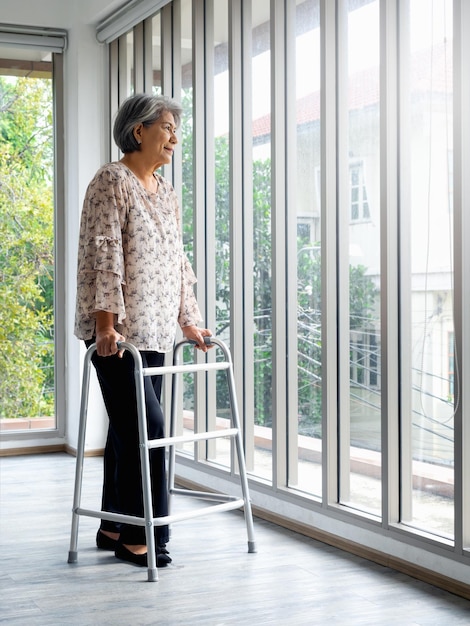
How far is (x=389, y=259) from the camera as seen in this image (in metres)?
2.83

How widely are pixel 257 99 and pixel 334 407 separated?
1302 millimetres

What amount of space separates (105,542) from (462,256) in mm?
1508

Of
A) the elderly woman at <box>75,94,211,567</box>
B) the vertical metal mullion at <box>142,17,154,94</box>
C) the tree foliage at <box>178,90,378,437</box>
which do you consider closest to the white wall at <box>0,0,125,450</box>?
the vertical metal mullion at <box>142,17,154,94</box>

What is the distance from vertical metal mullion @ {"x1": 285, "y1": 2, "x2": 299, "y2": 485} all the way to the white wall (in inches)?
72.2

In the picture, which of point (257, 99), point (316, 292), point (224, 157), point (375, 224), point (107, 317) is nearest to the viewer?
point (107, 317)

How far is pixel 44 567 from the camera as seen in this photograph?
9.43 ft

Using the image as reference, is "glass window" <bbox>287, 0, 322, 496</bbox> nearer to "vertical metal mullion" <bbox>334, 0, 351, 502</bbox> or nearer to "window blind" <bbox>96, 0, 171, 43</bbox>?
"vertical metal mullion" <bbox>334, 0, 351, 502</bbox>

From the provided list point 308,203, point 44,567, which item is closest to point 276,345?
point 308,203

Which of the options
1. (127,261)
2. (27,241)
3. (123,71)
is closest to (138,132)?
(127,261)

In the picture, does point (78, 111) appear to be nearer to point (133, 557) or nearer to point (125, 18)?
point (125, 18)

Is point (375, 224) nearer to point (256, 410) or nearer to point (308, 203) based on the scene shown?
point (308, 203)

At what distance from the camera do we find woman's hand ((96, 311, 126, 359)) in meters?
2.71

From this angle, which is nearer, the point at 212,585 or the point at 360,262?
the point at 212,585

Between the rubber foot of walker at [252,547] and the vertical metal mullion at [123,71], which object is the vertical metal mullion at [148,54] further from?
the rubber foot of walker at [252,547]
